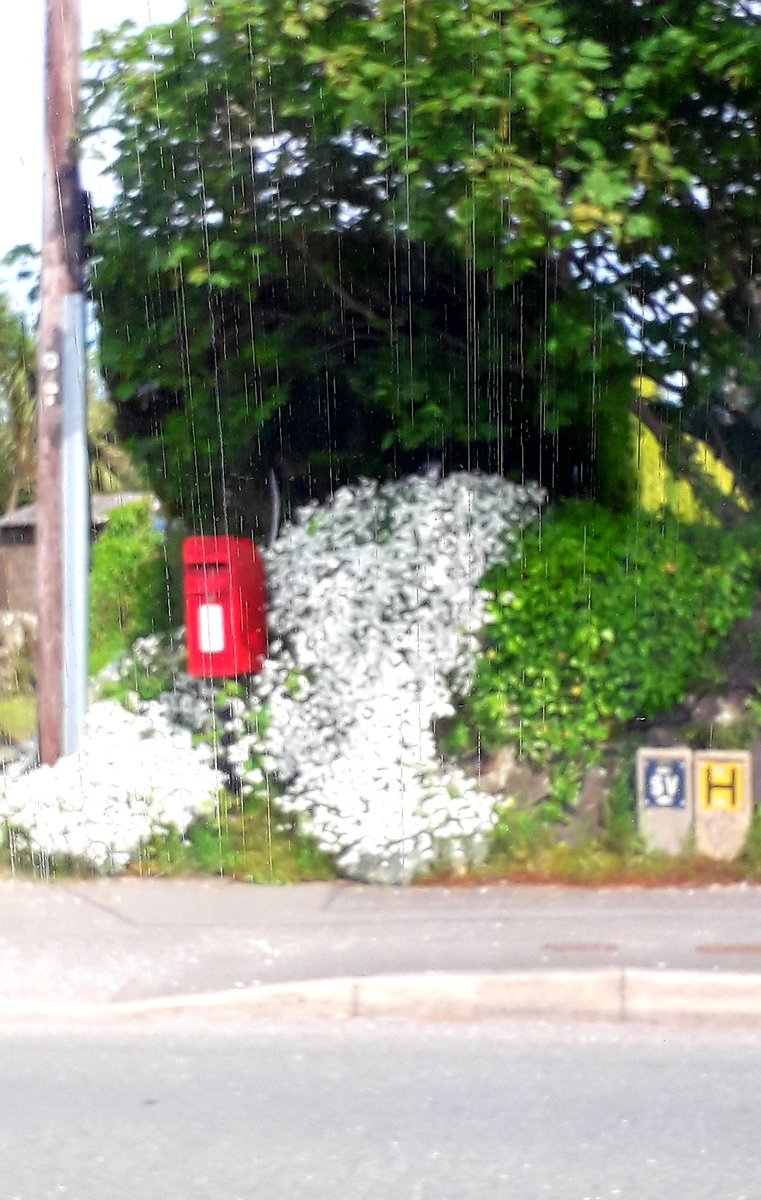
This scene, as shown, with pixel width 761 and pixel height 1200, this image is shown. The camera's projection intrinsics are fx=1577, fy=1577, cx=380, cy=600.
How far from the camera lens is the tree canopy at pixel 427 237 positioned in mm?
7945

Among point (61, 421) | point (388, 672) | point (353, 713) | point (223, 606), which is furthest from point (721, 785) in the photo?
point (61, 421)

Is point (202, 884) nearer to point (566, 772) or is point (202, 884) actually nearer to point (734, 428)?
point (566, 772)

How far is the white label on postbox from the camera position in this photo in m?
8.87

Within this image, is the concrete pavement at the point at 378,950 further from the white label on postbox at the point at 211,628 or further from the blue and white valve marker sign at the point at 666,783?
the white label on postbox at the point at 211,628

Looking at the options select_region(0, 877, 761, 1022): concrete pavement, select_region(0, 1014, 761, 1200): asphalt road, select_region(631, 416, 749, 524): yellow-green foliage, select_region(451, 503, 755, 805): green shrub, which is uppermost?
select_region(631, 416, 749, 524): yellow-green foliage

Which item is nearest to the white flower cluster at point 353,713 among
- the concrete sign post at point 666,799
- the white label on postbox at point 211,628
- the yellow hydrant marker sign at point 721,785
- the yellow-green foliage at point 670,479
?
the white label on postbox at point 211,628

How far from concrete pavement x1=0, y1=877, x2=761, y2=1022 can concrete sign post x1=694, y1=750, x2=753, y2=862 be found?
0.33 meters

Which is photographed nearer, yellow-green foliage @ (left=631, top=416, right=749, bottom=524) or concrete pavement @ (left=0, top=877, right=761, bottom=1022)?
concrete pavement @ (left=0, top=877, right=761, bottom=1022)

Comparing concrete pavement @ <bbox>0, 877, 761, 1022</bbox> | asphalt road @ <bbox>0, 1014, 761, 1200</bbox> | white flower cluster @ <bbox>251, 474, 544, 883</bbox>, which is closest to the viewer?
asphalt road @ <bbox>0, 1014, 761, 1200</bbox>

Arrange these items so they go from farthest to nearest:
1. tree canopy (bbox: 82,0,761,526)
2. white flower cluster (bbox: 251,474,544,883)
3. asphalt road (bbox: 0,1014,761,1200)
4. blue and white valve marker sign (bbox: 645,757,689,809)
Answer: blue and white valve marker sign (bbox: 645,757,689,809) < white flower cluster (bbox: 251,474,544,883) < tree canopy (bbox: 82,0,761,526) < asphalt road (bbox: 0,1014,761,1200)

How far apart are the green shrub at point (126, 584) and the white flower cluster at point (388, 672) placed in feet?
6.60

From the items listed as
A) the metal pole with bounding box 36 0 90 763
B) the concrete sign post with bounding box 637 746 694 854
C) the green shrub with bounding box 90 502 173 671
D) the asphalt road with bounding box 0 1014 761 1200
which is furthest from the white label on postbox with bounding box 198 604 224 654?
the asphalt road with bounding box 0 1014 761 1200

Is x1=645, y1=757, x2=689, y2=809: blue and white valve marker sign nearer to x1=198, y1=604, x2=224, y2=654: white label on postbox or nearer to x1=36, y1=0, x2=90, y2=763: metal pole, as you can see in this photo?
x1=198, y1=604, x2=224, y2=654: white label on postbox

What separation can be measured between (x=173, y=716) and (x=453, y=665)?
1891 millimetres
